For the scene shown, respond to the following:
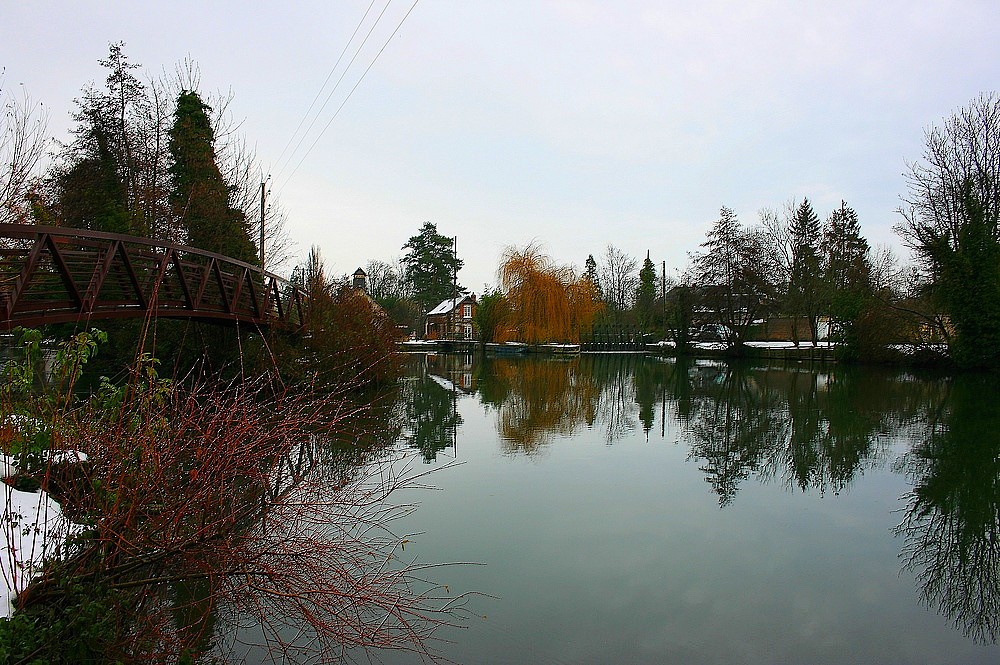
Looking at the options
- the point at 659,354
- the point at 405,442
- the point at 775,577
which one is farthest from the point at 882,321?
the point at 775,577

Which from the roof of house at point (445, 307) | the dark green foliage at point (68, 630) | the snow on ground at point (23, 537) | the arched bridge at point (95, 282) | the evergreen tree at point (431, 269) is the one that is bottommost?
the dark green foliage at point (68, 630)

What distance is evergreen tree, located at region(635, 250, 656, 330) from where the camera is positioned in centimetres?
5959

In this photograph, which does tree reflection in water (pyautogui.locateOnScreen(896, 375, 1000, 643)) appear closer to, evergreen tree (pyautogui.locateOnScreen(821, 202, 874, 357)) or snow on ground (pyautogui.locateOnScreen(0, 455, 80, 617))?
snow on ground (pyautogui.locateOnScreen(0, 455, 80, 617))

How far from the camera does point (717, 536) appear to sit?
6.90 m

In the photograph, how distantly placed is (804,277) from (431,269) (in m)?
42.5

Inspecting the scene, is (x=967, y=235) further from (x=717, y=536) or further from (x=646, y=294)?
(x=646, y=294)

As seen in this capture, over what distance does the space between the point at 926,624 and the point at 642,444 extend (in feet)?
23.5

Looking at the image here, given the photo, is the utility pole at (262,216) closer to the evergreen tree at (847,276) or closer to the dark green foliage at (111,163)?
the dark green foliage at (111,163)

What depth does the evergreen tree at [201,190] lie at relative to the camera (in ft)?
68.0

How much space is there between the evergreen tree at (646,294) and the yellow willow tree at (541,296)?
1383 centimetres

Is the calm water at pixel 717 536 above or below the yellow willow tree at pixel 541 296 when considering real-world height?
below

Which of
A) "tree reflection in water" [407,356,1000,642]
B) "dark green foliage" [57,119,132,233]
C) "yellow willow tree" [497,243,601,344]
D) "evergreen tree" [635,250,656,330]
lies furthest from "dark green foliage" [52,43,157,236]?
"evergreen tree" [635,250,656,330]

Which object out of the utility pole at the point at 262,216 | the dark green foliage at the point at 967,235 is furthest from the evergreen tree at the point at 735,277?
the utility pole at the point at 262,216

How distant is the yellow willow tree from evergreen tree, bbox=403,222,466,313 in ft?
94.4
